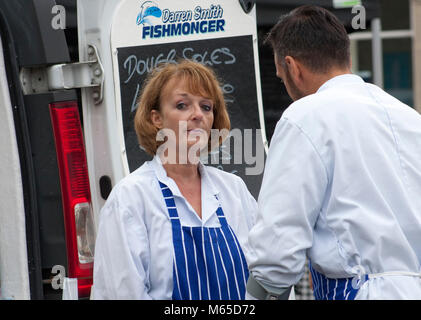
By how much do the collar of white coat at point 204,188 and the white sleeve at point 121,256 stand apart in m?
0.17

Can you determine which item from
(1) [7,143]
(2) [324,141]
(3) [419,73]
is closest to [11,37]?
(1) [7,143]

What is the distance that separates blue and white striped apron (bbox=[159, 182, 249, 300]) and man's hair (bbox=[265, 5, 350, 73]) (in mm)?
600

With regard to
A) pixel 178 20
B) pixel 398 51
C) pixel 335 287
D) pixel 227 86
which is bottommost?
pixel 335 287

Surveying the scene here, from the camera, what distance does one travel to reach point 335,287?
2.37 metres

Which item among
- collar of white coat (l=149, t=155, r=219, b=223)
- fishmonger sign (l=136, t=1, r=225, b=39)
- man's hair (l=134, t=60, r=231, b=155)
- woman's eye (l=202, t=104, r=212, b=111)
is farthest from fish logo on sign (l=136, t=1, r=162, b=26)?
collar of white coat (l=149, t=155, r=219, b=223)

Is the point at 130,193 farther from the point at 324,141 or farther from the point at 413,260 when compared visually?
the point at 413,260

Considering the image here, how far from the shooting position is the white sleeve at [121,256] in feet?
8.01

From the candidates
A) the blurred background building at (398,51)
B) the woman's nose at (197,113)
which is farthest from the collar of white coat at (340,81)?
the blurred background building at (398,51)

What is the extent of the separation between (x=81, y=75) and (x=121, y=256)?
34.2 inches

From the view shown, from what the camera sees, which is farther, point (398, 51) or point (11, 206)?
point (398, 51)

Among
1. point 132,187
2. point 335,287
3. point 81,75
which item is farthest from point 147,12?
point 335,287

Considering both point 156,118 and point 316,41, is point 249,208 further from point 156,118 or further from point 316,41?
point 316,41

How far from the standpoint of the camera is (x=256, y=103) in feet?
11.6
